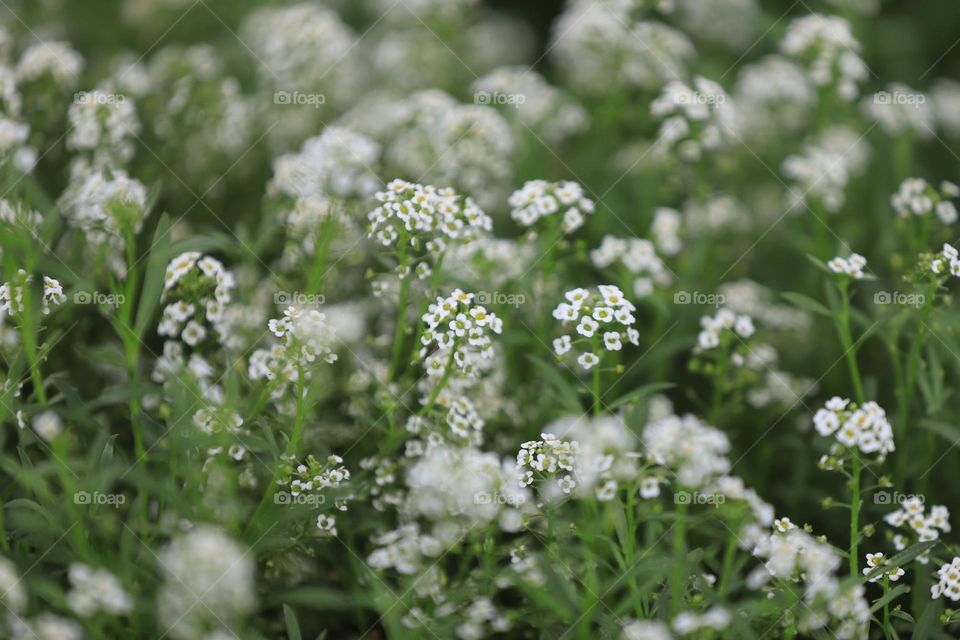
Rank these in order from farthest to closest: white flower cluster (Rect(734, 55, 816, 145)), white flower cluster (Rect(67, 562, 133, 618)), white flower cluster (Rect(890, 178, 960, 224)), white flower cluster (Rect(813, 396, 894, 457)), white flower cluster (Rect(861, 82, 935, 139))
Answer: white flower cluster (Rect(734, 55, 816, 145)) → white flower cluster (Rect(861, 82, 935, 139)) → white flower cluster (Rect(890, 178, 960, 224)) → white flower cluster (Rect(813, 396, 894, 457)) → white flower cluster (Rect(67, 562, 133, 618))

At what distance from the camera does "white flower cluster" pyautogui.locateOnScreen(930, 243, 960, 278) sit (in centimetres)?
347

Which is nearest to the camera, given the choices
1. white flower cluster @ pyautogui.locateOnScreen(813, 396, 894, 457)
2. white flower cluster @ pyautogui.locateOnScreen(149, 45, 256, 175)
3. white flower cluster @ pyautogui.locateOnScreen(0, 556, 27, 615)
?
white flower cluster @ pyautogui.locateOnScreen(0, 556, 27, 615)

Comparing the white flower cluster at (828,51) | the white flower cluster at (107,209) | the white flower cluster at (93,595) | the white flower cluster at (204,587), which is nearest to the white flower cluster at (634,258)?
the white flower cluster at (828,51)

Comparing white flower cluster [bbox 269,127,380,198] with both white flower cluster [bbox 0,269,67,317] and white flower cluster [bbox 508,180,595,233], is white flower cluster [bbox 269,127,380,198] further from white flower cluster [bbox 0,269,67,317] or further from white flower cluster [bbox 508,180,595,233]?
white flower cluster [bbox 0,269,67,317]

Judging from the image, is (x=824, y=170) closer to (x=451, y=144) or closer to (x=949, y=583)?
(x=451, y=144)

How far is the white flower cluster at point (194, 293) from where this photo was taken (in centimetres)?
349

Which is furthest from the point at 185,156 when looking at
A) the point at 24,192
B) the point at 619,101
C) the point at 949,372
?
the point at 949,372

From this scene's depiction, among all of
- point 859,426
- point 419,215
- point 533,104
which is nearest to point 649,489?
point 859,426

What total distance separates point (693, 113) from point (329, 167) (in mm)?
1807

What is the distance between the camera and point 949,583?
3.18 meters

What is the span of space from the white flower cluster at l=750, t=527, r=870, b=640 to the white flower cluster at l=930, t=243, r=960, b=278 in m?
1.16

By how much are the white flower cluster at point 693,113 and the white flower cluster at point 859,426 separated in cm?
181

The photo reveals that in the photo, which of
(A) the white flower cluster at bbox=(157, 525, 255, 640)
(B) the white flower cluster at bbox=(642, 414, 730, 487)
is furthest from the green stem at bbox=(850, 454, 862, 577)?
(A) the white flower cluster at bbox=(157, 525, 255, 640)

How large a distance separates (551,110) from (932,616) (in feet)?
11.9
